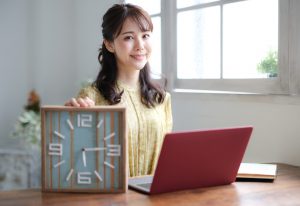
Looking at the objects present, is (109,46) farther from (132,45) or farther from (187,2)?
(187,2)

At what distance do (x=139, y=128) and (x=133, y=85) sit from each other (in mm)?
182

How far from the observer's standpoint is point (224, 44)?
2416 millimetres

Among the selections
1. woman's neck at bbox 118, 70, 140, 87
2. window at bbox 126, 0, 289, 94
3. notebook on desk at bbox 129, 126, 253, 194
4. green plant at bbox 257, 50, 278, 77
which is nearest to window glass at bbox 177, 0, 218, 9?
window at bbox 126, 0, 289, 94

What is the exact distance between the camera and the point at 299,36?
6.24 feet

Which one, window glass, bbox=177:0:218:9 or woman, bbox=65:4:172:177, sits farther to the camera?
window glass, bbox=177:0:218:9

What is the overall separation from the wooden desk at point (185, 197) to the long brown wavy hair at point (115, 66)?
1.69 ft

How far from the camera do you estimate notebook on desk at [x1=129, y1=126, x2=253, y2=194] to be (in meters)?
1.26

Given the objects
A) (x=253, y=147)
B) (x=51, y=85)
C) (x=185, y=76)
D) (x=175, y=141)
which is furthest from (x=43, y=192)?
(x=51, y=85)

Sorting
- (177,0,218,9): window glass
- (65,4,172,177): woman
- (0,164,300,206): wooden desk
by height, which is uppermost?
(177,0,218,9): window glass

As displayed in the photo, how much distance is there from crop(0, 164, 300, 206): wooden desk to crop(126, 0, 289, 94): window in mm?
756

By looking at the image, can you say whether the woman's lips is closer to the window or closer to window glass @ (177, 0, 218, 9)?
the window

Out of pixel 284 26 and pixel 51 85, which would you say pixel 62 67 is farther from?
pixel 284 26

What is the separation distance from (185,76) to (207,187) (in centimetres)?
140

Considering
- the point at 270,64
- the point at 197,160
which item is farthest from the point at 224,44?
the point at 197,160
